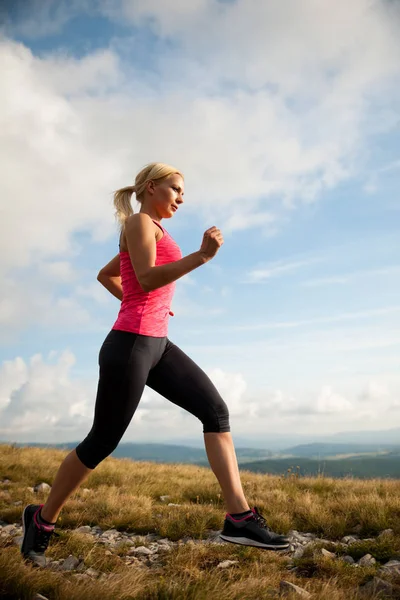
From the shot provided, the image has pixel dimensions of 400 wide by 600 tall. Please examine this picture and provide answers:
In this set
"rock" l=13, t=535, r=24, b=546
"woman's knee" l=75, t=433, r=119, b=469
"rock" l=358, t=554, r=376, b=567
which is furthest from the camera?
"rock" l=13, t=535, r=24, b=546

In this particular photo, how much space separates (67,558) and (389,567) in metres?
2.65

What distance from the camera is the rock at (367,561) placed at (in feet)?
14.0

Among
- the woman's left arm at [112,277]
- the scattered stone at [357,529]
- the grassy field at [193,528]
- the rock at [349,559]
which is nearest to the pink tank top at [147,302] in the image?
the woman's left arm at [112,277]

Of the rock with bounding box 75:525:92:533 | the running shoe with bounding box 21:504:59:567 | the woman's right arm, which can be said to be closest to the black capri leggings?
→ the woman's right arm

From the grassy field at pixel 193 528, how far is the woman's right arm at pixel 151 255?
2.00 meters

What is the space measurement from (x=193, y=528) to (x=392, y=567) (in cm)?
209

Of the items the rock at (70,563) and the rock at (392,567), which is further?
the rock at (70,563)

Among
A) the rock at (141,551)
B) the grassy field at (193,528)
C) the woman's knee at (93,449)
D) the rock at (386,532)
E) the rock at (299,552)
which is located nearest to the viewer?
the grassy field at (193,528)

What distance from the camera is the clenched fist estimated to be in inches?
141

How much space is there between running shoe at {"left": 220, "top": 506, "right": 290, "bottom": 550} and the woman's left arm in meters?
2.45

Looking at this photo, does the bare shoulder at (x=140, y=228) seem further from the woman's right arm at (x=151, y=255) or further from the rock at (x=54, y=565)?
the rock at (x=54, y=565)

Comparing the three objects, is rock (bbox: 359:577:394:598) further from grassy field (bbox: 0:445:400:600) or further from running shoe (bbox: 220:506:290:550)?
running shoe (bbox: 220:506:290:550)

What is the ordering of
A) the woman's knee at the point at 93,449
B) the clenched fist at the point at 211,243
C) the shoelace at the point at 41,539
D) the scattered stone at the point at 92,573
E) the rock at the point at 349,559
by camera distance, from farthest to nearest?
the rock at the point at 349,559, the shoelace at the point at 41,539, the woman's knee at the point at 93,449, the scattered stone at the point at 92,573, the clenched fist at the point at 211,243

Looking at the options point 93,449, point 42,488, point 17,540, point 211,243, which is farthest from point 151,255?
point 42,488
